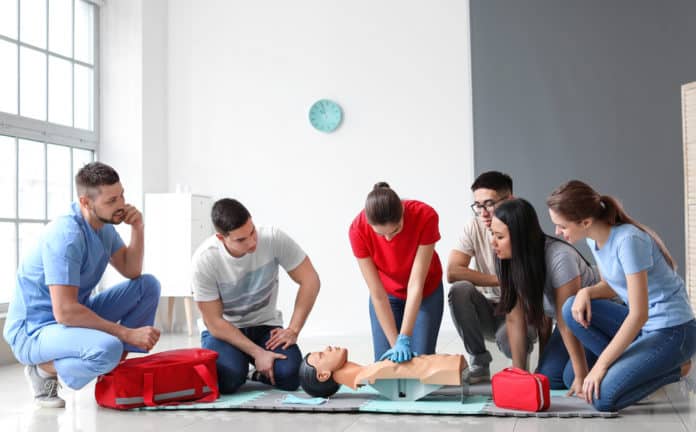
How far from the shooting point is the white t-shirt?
323cm

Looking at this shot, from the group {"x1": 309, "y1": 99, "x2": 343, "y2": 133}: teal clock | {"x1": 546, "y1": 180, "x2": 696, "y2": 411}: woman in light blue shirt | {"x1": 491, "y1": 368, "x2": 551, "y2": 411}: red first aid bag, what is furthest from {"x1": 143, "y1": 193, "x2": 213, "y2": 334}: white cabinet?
{"x1": 546, "y1": 180, "x2": 696, "y2": 411}: woman in light blue shirt

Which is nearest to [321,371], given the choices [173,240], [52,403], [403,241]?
[403,241]

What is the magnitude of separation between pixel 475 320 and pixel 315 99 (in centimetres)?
324

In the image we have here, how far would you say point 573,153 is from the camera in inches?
217

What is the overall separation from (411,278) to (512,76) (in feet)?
9.99

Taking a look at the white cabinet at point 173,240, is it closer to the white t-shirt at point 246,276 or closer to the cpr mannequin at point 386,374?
the white t-shirt at point 246,276

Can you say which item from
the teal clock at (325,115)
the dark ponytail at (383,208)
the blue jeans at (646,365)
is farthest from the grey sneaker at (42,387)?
the teal clock at (325,115)

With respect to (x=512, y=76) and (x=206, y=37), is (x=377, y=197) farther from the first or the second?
(x=206, y=37)

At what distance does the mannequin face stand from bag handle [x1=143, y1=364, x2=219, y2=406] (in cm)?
42

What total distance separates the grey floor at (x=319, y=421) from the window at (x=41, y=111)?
2.17 meters

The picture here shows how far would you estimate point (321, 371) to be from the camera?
2947 millimetres

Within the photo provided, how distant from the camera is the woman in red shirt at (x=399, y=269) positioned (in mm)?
2938

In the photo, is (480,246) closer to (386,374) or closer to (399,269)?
(399,269)

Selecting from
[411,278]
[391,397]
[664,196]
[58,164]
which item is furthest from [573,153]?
[58,164]
